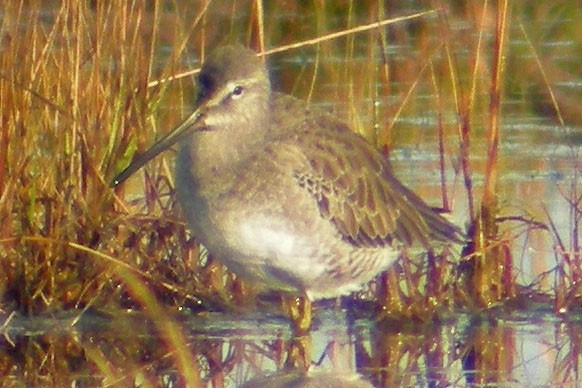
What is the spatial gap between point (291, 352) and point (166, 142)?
3.07ft

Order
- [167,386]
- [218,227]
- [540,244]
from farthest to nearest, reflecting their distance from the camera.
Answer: [540,244] < [218,227] < [167,386]

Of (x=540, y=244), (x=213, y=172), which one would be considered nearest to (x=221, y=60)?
(x=213, y=172)

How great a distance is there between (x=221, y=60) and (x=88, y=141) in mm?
660

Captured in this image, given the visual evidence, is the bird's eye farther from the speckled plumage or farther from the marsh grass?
the marsh grass

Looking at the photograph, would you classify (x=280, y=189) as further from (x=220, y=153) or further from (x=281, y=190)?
(x=220, y=153)

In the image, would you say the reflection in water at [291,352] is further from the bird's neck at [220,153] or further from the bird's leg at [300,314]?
the bird's neck at [220,153]

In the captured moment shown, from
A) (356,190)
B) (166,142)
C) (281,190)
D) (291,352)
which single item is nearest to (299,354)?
(291,352)

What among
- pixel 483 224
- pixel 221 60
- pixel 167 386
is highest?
pixel 221 60

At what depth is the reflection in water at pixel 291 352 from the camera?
6566 millimetres

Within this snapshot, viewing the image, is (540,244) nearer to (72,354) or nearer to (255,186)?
(255,186)

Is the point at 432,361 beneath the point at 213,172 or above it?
beneath

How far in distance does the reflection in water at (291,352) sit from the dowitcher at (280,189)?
9.6 inches

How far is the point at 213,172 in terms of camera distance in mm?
7137

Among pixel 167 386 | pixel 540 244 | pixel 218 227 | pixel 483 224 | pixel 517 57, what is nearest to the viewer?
pixel 167 386
